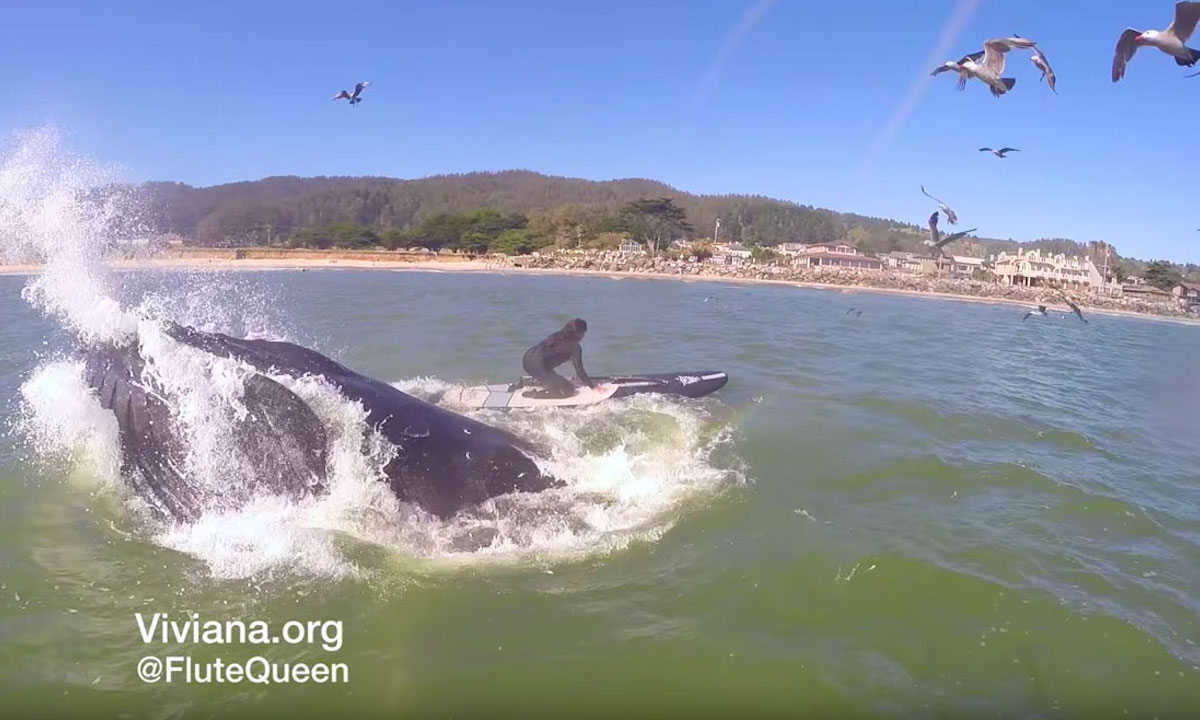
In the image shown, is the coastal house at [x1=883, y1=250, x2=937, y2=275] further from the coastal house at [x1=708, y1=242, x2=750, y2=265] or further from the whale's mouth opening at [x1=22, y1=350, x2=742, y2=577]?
the whale's mouth opening at [x1=22, y1=350, x2=742, y2=577]

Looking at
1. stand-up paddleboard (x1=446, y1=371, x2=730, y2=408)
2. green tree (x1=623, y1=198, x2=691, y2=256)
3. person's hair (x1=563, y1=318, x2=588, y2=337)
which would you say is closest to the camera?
person's hair (x1=563, y1=318, x2=588, y2=337)

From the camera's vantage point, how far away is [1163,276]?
7338cm

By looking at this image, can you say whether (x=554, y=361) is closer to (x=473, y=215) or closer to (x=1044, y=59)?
(x=1044, y=59)

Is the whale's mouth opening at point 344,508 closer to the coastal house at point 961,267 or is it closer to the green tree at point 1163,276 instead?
the coastal house at point 961,267

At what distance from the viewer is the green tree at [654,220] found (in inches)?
3270

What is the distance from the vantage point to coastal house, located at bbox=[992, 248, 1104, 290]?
73625 millimetres

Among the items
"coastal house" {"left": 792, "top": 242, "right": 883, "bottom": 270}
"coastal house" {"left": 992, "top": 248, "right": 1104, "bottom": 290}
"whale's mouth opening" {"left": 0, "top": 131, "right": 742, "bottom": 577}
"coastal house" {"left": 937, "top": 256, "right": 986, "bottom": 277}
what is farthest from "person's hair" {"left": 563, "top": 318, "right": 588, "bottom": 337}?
"coastal house" {"left": 937, "top": 256, "right": 986, "bottom": 277}

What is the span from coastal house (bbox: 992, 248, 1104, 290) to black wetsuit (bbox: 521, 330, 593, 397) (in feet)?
244

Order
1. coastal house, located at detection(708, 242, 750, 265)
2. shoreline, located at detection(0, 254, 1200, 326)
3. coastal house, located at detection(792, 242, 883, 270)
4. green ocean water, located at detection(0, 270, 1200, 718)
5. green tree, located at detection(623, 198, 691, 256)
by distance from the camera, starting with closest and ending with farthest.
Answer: green ocean water, located at detection(0, 270, 1200, 718) → shoreline, located at detection(0, 254, 1200, 326) → coastal house, located at detection(708, 242, 750, 265) → coastal house, located at detection(792, 242, 883, 270) → green tree, located at detection(623, 198, 691, 256)

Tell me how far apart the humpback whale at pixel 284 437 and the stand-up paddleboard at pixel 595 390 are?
4183 mm

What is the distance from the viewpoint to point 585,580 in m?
5.77

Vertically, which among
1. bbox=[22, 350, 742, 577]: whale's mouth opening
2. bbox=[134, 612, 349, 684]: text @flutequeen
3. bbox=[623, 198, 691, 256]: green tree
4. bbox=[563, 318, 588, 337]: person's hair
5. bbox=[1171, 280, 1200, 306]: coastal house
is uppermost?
bbox=[623, 198, 691, 256]: green tree

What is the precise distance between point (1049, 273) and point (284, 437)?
86.4 meters

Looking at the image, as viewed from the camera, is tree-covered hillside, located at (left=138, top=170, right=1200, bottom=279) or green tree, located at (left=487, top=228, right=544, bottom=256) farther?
green tree, located at (left=487, top=228, right=544, bottom=256)
